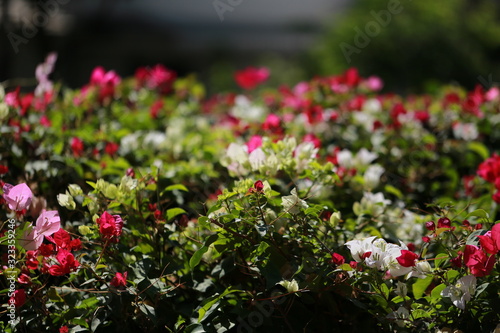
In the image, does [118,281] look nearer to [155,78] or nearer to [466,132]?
[466,132]

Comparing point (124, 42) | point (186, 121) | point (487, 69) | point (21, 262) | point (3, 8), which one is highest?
point (21, 262)

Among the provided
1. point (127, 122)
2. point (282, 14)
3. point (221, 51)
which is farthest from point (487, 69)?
point (282, 14)

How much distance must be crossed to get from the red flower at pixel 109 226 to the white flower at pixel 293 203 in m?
0.43

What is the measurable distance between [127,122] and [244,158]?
1.21 m

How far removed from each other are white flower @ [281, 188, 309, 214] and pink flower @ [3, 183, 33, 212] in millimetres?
669

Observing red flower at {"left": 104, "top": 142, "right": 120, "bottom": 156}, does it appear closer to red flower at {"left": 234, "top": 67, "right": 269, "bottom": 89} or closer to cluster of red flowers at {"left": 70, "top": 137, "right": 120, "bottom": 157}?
cluster of red flowers at {"left": 70, "top": 137, "right": 120, "bottom": 157}

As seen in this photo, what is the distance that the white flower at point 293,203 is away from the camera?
4.91 ft

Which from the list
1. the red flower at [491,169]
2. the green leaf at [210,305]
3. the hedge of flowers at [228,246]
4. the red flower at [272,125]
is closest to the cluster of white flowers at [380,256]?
the hedge of flowers at [228,246]

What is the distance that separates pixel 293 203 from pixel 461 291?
46 centimetres

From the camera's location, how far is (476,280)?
143 cm

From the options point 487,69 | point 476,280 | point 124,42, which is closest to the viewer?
point 476,280

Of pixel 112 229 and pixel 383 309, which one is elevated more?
pixel 112 229

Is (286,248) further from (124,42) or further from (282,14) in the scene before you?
(282,14)

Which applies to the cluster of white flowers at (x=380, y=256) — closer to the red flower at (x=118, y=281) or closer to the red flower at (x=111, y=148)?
the red flower at (x=118, y=281)
